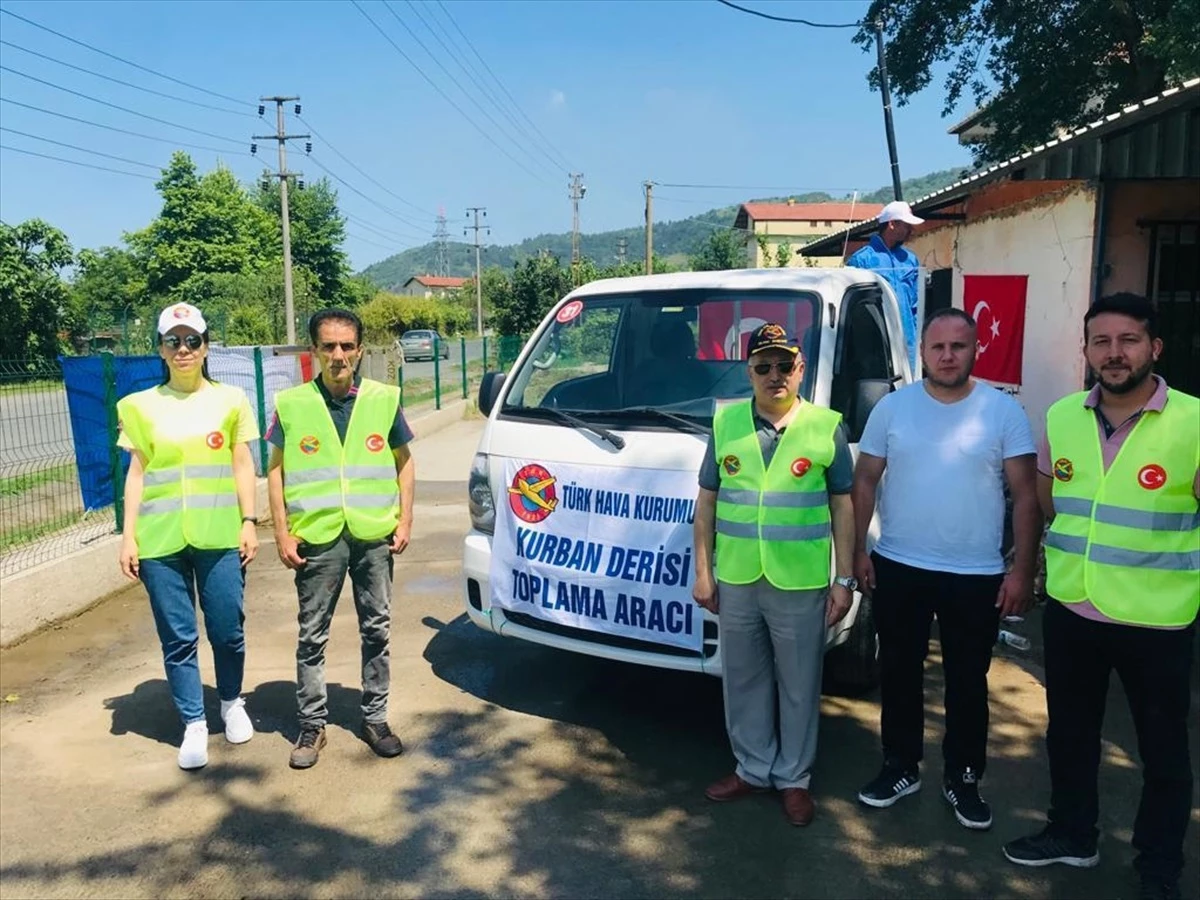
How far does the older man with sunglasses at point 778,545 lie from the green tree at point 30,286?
100 ft

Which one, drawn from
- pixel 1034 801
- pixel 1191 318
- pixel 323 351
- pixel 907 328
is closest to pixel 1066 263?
pixel 1191 318

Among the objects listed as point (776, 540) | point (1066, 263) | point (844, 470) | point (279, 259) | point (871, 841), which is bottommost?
point (871, 841)

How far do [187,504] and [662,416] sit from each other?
6.74 feet

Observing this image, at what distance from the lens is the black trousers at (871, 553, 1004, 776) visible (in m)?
3.32

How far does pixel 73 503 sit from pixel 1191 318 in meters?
8.80

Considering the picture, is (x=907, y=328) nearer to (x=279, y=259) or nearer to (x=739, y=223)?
(x=279, y=259)

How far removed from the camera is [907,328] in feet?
18.9

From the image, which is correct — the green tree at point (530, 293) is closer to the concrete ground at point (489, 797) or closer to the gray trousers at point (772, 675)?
the concrete ground at point (489, 797)

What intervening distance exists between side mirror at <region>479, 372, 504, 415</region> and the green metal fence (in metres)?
3.38

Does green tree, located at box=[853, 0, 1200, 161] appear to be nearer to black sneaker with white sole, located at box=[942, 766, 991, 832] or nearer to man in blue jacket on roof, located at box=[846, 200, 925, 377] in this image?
man in blue jacket on roof, located at box=[846, 200, 925, 377]

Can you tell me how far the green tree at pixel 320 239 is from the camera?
6266 centimetres

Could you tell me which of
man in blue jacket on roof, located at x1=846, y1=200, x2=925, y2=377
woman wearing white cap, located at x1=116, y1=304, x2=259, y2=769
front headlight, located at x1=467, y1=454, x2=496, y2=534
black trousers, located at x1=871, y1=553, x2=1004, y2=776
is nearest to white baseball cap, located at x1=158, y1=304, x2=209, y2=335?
woman wearing white cap, located at x1=116, y1=304, x2=259, y2=769

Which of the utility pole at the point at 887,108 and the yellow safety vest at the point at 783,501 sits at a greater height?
the utility pole at the point at 887,108

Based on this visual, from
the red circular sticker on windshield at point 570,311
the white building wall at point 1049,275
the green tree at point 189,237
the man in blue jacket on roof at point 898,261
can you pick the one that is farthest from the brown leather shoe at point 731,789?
the green tree at point 189,237
